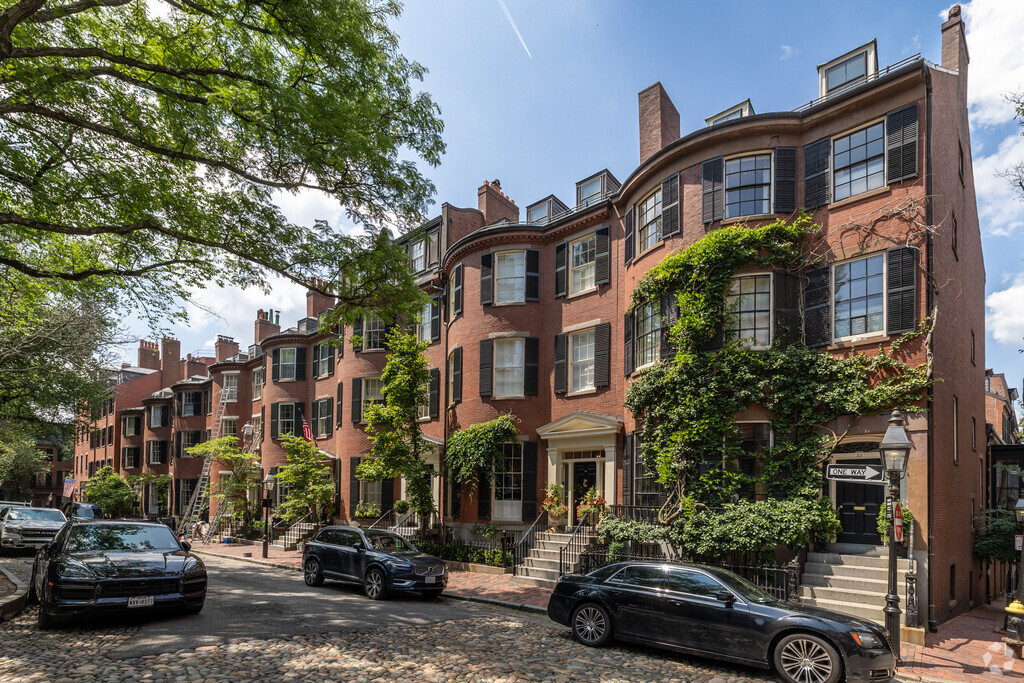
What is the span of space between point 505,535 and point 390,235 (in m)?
9.48

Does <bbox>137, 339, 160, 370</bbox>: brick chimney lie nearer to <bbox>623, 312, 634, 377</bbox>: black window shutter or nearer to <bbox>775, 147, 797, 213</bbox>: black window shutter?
<bbox>623, 312, 634, 377</bbox>: black window shutter

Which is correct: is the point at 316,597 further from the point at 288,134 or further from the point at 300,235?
the point at 288,134

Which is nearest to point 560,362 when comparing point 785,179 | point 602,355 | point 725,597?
point 602,355

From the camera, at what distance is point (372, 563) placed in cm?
1394

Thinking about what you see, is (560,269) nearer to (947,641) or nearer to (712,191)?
(712,191)

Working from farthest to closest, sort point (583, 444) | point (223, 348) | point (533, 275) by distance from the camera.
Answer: point (223, 348) < point (533, 275) < point (583, 444)

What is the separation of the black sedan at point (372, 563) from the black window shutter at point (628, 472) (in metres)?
5.48

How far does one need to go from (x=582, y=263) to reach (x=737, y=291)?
642 centimetres

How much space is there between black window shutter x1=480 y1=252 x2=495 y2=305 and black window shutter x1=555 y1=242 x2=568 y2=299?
218cm

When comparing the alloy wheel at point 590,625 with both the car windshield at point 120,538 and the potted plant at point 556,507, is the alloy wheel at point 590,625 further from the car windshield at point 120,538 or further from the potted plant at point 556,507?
the potted plant at point 556,507

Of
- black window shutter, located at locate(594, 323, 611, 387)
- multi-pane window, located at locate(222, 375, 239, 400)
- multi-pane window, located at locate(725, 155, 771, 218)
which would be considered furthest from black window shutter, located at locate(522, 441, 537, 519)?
multi-pane window, located at locate(222, 375, 239, 400)

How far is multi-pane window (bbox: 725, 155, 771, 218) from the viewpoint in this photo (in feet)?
49.0

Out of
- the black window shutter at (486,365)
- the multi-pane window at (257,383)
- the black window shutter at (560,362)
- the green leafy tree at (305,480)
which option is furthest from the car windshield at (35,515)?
the black window shutter at (560,362)

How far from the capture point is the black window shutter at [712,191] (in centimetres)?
1527
